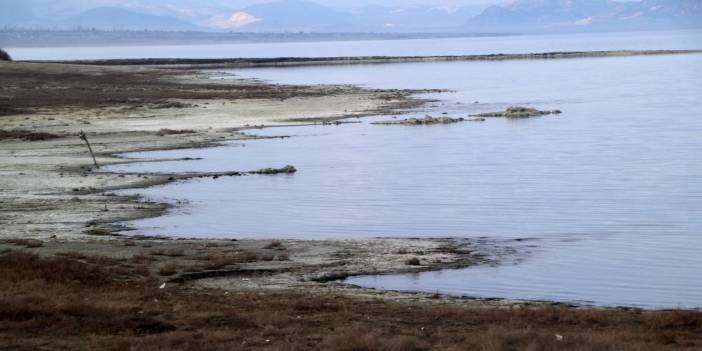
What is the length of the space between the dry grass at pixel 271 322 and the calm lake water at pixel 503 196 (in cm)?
291

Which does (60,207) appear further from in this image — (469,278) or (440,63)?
(440,63)

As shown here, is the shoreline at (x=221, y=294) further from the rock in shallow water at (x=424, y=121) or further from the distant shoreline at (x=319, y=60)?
the distant shoreline at (x=319, y=60)

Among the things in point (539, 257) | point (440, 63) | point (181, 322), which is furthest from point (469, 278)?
point (440, 63)

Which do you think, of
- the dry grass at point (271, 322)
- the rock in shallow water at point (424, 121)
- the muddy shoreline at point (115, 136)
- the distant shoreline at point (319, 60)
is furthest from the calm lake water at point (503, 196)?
the distant shoreline at point (319, 60)

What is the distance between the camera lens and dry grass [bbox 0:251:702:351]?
38.4 feet

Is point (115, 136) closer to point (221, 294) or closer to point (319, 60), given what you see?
point (221, 294)

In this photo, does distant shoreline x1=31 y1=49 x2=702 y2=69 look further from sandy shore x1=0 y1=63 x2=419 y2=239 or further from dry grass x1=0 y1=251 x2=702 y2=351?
dry grass x1=0 y1=251 x2=702 y2=351

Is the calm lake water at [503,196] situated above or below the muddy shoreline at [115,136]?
below

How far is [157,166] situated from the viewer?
33875 millimetres

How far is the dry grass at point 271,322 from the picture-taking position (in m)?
11.7

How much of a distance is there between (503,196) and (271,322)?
A: 53.6ft

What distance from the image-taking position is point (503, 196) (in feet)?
93.0

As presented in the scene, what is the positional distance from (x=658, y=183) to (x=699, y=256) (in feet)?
33.7

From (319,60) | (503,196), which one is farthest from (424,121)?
(319,60)
